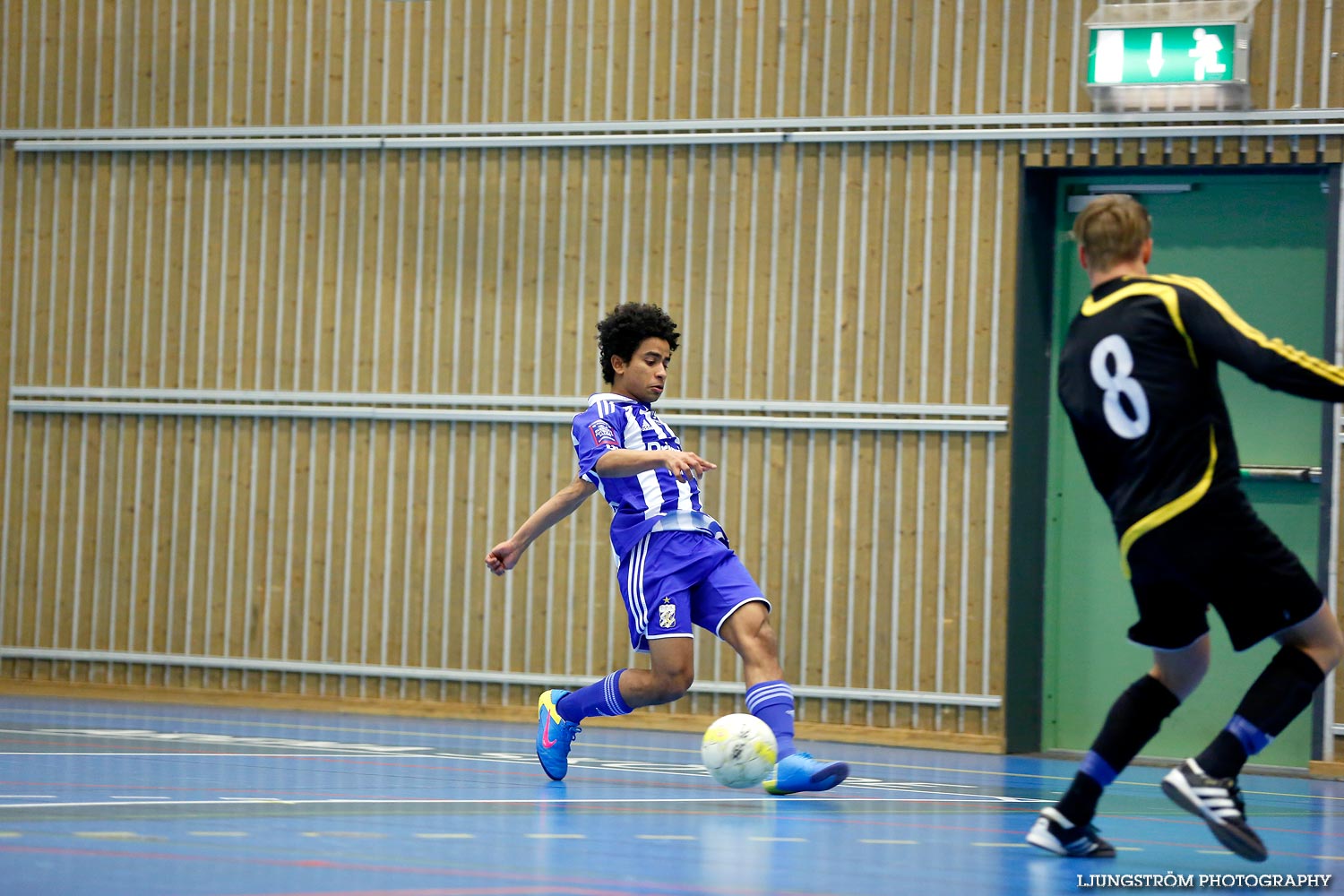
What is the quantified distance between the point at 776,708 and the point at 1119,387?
2.23 m

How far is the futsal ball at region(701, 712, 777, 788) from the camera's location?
6008mm

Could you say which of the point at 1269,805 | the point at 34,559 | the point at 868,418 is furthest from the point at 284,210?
the point at 1269,805

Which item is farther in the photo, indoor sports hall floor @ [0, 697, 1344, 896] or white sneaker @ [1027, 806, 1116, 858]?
white sneaker @ [1027, 806, 1116, 858]

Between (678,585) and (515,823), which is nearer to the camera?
(515,823)

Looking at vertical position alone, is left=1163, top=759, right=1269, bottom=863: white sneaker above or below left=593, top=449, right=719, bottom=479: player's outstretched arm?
below

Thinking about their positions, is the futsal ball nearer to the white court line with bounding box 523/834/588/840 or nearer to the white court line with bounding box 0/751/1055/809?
the white court line with bounding box 0/751/1055/809

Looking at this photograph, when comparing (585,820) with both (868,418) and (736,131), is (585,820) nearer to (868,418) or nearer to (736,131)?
(868,418)

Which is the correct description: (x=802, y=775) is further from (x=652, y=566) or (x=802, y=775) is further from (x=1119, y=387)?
(x=1119, y=387)

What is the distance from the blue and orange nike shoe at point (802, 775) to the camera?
19.8ft

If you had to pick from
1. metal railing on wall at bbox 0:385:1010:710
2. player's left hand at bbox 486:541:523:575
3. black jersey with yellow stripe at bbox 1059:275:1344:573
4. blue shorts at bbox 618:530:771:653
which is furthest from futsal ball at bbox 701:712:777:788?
metal railing on wall at bbox 0:385:1010:710

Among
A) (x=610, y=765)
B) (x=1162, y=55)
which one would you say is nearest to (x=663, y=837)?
(x=610, y=765)

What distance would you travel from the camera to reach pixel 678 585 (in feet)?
21.0

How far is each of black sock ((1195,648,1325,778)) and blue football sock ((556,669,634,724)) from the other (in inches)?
103

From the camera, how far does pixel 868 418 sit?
33.8 feet
